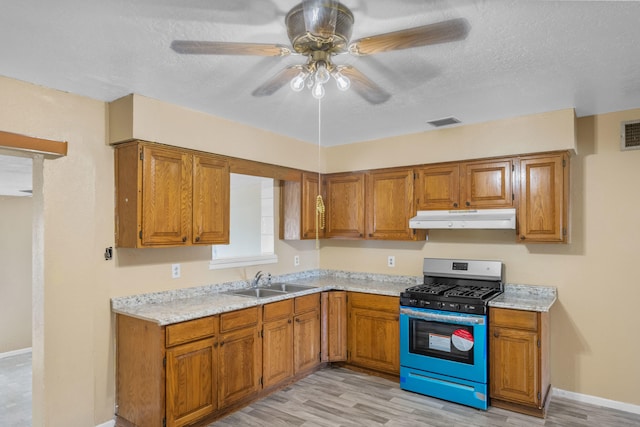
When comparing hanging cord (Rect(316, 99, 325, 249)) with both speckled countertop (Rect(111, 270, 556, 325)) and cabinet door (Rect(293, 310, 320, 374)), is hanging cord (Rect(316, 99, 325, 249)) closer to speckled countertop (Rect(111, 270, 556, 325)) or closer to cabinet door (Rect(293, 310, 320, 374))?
speckled countertop (Rect(111, 270, 556, 325))

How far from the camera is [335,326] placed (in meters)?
4.20

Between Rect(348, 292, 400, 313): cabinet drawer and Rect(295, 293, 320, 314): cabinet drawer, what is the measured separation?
1.20ft

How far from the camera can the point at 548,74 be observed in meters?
2.57

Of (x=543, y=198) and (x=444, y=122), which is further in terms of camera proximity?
(x=444, y=122)

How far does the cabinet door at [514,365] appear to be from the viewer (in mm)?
3146

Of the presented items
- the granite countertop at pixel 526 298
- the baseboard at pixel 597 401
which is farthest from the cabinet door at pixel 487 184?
the baseboard at pixel 597 401

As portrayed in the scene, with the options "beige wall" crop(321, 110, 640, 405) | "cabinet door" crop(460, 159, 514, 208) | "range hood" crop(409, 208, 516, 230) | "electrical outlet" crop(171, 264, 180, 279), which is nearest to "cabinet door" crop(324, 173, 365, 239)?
"range hood" crop(409, 208, 516, 230)

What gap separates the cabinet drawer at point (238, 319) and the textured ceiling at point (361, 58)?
1.69 meters

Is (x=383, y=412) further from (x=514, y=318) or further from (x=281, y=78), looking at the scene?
(x=281, y=78)

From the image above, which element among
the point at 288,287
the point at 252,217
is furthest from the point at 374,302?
the point at 252,217

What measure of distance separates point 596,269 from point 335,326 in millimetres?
2461

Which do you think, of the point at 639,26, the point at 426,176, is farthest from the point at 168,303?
the point at 639,26

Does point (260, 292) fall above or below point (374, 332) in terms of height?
above

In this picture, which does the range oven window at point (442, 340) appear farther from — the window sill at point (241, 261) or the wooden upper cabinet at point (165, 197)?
the wooden upper cabinet at point (165, 197)
